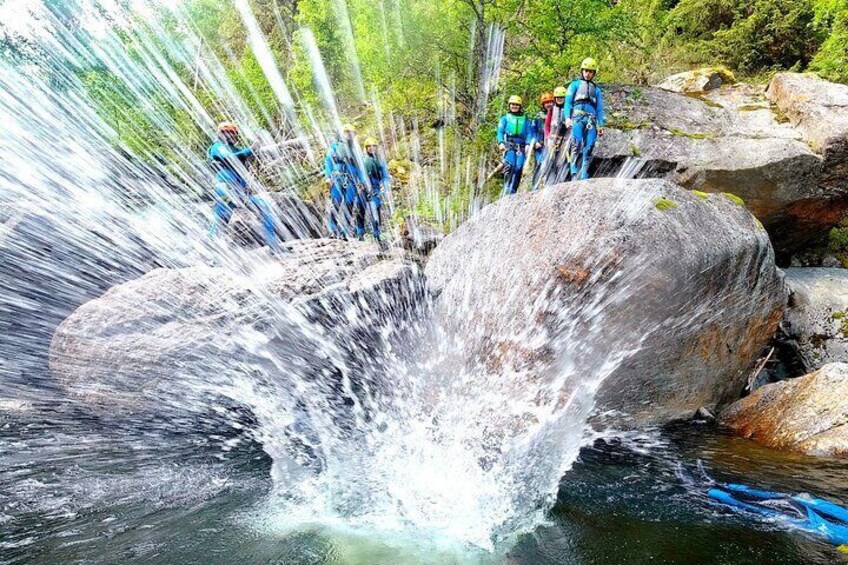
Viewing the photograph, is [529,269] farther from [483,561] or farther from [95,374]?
[95,374]

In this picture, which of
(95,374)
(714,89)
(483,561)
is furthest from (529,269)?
(714,89)

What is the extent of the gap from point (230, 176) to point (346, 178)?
7.89ft

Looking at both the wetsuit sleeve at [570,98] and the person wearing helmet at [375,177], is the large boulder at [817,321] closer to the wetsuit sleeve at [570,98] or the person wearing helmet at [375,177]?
the wetsuit sleeve at [570,98]

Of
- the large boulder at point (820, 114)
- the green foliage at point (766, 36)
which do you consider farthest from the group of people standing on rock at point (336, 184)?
the green foliage at point (766, 36)

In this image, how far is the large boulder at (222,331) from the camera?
6.91m

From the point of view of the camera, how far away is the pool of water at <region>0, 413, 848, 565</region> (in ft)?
12.9

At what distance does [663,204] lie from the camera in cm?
736

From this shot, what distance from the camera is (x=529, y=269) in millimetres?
7074

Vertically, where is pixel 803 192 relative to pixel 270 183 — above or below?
below

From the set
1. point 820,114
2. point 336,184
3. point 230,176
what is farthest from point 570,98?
point 230,176

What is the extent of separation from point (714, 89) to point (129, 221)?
16.0 meters

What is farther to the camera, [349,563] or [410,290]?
[410,290]

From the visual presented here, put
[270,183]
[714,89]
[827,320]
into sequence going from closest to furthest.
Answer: [827,320], [714,89], [270,183]

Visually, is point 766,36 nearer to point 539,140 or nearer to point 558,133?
point 539,140
